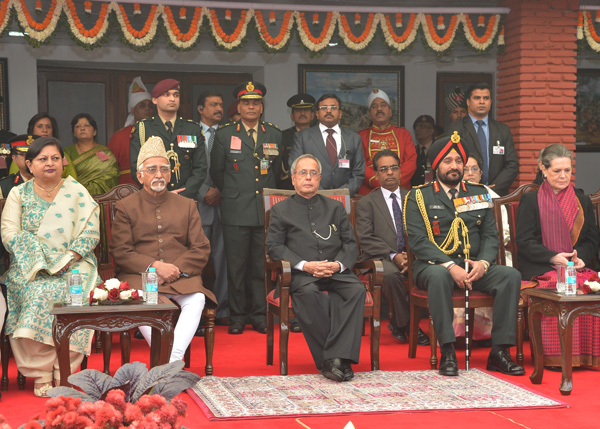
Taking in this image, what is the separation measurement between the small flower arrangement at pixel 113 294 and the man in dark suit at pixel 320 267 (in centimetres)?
114

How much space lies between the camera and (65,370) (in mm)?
4598

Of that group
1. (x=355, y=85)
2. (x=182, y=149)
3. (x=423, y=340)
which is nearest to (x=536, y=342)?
(x=423, y=340)

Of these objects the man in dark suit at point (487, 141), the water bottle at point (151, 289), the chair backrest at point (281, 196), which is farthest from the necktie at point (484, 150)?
the water bottle at point (151, 289)

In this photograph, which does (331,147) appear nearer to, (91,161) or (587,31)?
(91,161)

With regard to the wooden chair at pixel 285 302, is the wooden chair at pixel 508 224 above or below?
above

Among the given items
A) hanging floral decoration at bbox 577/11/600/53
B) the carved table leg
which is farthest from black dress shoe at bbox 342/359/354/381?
hanging floral decoration at bbox 577/11/600/53

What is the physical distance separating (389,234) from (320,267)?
1.36m

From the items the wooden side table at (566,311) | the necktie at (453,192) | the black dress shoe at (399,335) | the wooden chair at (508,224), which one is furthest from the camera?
the black dress shoe at (399,335)

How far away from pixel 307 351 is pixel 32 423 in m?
4.21

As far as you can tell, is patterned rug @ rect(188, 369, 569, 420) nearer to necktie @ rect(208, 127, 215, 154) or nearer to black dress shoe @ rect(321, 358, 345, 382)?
black dress shoe @ rect(321, 358, 345, 382)

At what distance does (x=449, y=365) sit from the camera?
5.30 metres

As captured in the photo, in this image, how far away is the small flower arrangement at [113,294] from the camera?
184 inches

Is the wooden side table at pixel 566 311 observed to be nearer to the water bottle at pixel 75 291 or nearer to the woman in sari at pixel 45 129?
the water bottle at pixel 75 291

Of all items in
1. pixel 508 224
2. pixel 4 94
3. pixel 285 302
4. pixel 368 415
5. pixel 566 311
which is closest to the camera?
pixel 368 415
